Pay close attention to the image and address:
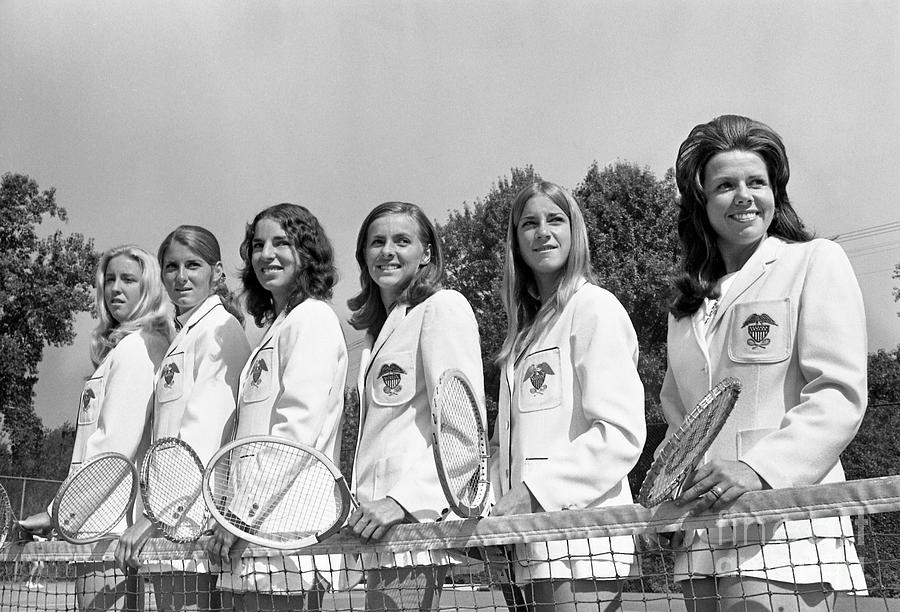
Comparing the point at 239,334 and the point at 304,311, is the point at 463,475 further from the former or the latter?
the point at 239,334

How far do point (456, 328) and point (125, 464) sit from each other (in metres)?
1.62

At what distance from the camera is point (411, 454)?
11.5 ft

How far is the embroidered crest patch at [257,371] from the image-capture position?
163 inches

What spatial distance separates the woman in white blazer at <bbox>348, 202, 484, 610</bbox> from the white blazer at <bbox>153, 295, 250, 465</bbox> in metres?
0.73

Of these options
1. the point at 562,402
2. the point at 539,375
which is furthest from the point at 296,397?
the point at 562,402

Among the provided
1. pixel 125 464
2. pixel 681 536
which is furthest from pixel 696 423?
pixel 125 464

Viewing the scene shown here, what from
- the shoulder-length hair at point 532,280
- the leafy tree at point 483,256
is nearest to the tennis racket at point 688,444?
the shoulder-length hair at point 532,280

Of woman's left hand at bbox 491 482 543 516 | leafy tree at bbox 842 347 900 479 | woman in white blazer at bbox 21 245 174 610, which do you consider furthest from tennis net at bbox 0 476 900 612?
leafy tree at bbox 842 347 900 479

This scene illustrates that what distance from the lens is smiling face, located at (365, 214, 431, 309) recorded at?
4098 millimetres

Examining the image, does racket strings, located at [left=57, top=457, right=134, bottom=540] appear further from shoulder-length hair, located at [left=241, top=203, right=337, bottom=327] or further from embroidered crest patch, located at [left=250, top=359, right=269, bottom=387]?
shoulder-length hair, located at [left=241, top=203, right=337, bottom=327]

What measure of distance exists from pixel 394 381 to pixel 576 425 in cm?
80

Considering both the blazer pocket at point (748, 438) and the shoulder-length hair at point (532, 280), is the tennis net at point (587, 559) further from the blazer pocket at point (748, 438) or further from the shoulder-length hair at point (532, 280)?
the shoulder-length hair at point (532, 280)

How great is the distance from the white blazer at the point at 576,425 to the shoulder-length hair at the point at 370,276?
0.75m

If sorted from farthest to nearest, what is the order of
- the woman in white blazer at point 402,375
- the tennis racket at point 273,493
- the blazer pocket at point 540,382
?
1. the blazer pocket at point 540,382
2. the woman in white blazer at point 402,375
3. the tennis racket at point 273,493
